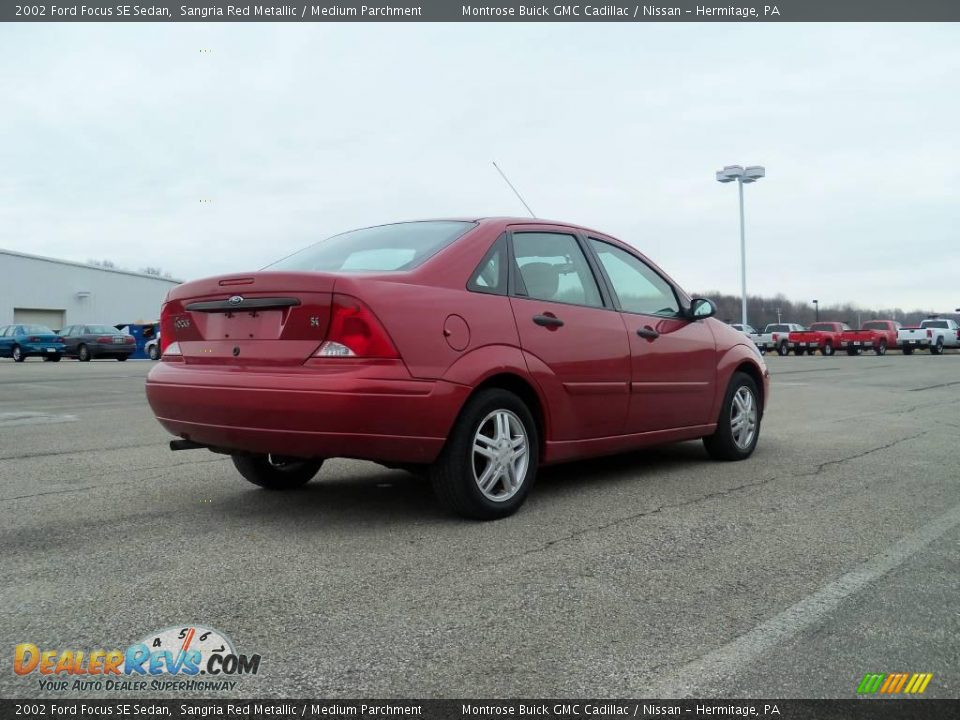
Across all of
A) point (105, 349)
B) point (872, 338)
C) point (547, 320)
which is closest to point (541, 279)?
point (547, 320)

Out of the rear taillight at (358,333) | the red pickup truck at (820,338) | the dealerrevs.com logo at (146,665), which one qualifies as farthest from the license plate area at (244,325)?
the red pickup truck at (820,338)

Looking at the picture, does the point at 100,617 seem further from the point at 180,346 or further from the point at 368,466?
the point at 368,466

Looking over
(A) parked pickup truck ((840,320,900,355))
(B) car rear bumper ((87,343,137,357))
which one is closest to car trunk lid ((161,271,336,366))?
(B) car rear bumper ((87,343,137,357))

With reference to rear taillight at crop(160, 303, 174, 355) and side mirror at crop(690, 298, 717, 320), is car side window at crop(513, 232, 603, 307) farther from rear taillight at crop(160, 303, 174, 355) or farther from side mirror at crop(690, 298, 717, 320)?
rear taillight at crop(160, 303, 174, 355)

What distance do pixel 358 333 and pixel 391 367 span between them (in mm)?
210

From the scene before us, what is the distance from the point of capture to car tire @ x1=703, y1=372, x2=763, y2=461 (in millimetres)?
6258

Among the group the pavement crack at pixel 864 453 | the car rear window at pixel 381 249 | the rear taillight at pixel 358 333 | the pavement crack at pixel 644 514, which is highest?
the car rear window at pixel 381 249

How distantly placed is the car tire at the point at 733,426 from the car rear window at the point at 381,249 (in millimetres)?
2663

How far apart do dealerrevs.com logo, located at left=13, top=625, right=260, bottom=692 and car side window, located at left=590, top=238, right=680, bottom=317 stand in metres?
3.51

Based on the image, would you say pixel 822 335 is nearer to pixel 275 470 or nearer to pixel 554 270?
pixel 554 270

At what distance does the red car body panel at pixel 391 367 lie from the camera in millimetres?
3820

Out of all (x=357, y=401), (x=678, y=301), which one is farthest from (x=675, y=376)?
(x=357, y=401)

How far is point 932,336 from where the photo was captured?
44125 millimetres

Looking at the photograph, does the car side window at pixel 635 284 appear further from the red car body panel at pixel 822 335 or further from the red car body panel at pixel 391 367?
the red car body panel at pixel 822 335
